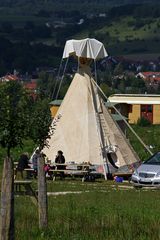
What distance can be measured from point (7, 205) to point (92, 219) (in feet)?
11.5

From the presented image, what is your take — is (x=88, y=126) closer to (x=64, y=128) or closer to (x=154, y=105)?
(x=64, y=128)

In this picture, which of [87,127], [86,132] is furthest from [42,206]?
[87,127]

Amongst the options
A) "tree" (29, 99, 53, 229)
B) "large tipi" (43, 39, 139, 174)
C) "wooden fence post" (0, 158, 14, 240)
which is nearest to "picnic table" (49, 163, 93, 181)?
"large tipi" (43, 39, 139, 174)

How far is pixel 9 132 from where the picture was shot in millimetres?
14570

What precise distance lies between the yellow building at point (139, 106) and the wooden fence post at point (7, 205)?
74.2 metres

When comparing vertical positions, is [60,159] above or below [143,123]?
below

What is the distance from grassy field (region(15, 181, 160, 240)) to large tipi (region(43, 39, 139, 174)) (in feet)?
45.2

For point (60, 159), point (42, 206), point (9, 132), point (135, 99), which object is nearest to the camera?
point (9, 132)

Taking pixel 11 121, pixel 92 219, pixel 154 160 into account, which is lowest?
pixel 92 219

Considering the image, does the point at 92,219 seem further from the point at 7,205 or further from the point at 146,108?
the point at 146,108

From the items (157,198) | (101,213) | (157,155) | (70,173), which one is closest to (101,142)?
(70,173)

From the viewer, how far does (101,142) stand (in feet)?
122

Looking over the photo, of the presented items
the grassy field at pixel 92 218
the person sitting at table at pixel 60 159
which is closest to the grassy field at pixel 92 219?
the grassy field at pixel 92 218

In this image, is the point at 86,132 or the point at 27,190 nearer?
the point at 27,190
